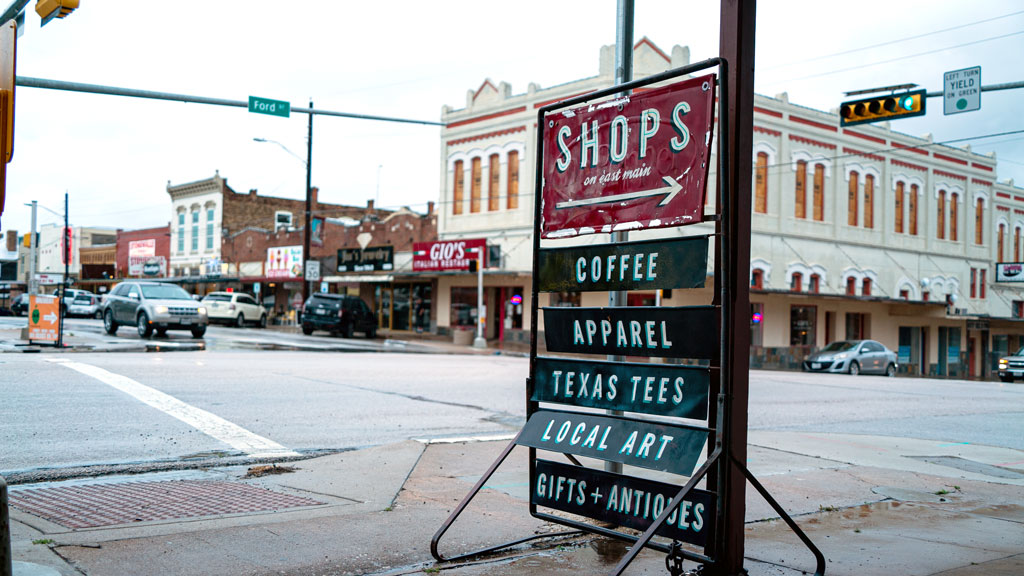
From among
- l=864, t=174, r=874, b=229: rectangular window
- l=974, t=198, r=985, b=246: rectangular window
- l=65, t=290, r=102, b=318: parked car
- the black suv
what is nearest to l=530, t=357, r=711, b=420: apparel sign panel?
the black suv

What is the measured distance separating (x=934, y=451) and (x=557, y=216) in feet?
23.9

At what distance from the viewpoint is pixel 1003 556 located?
208 inches

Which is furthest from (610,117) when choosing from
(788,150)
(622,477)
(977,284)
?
(977,284)

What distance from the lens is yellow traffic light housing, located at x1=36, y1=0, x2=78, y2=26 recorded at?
10766 mm

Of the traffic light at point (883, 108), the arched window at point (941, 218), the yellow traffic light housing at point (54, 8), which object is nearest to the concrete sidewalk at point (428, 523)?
the yellow traffic light housing at point (54, 8)

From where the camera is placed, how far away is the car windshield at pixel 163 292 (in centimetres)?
2539

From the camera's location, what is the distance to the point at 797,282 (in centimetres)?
3631

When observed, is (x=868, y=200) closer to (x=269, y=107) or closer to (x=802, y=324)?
(x=802, y=324)

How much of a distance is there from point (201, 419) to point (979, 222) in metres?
45.1

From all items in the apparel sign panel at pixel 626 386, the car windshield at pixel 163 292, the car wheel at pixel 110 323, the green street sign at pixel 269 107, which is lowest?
the car wheel at pixel 110 323

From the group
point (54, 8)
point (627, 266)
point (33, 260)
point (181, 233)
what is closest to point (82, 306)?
point (33, 260)

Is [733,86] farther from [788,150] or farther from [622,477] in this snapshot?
[788,150]

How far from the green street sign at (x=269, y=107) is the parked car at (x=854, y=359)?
21514 mm

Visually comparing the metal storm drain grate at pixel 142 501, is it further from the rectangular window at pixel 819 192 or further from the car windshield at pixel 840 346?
the rectangular window at pixel 819 192
